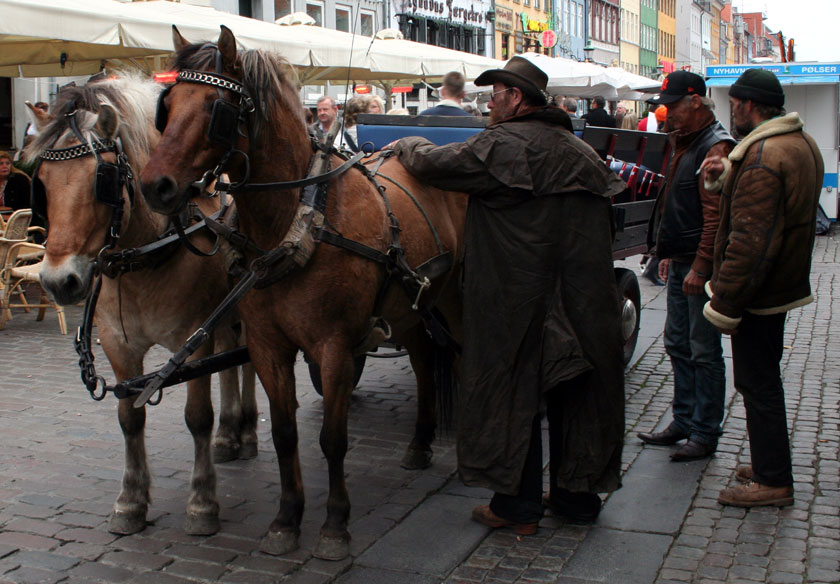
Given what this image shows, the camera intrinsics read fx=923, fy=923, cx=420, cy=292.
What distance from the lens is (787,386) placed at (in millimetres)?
6762

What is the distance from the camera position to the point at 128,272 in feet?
13.0

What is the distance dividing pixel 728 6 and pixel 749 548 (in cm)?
12241

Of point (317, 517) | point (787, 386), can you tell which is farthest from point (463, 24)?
point (317, 517)

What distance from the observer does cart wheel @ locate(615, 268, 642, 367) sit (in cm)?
678

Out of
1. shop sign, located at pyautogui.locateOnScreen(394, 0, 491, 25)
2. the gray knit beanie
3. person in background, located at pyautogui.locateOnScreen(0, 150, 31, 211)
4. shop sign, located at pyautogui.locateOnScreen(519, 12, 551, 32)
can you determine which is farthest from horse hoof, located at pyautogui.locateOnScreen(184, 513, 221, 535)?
shop sign, located at pyautogui.locateOnScreen(519, 12, 551, 32)

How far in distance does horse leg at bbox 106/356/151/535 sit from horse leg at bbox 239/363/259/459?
954mm

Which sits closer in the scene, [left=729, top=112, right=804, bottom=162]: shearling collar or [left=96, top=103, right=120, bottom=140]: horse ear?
[left=96, top=103, right=120, bottom=140]: horse ear

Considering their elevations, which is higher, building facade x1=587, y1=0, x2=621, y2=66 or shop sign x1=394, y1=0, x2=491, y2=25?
building facade x1=587, y1=0, x2=621, y2=66

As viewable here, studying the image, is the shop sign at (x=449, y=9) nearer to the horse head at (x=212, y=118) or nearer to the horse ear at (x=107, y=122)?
the horse ear at (x=107, y=122)

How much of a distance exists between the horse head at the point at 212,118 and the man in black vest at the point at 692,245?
2321 millimetres

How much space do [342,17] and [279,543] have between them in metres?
26.2

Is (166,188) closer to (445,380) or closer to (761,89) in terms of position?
(445,380)

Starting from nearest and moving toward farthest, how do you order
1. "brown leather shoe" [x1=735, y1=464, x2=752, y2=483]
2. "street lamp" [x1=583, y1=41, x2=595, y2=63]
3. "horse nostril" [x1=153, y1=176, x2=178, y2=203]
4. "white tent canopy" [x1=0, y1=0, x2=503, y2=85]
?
"horse nostril" [x1=153, y1=176, x2=178, y2=203], "brown leather shoe" [x1=735, y1=464, x2=752, y2=483], "white tent canopy" [x1=0, y1=0, x2=503, y2=85], "street lamp" [x1=583, y1=41, x2=595, y2=63]

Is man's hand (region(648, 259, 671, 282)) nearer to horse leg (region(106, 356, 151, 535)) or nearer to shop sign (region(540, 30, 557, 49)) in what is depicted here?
horse leg (region(106, 356, 151, 535))
